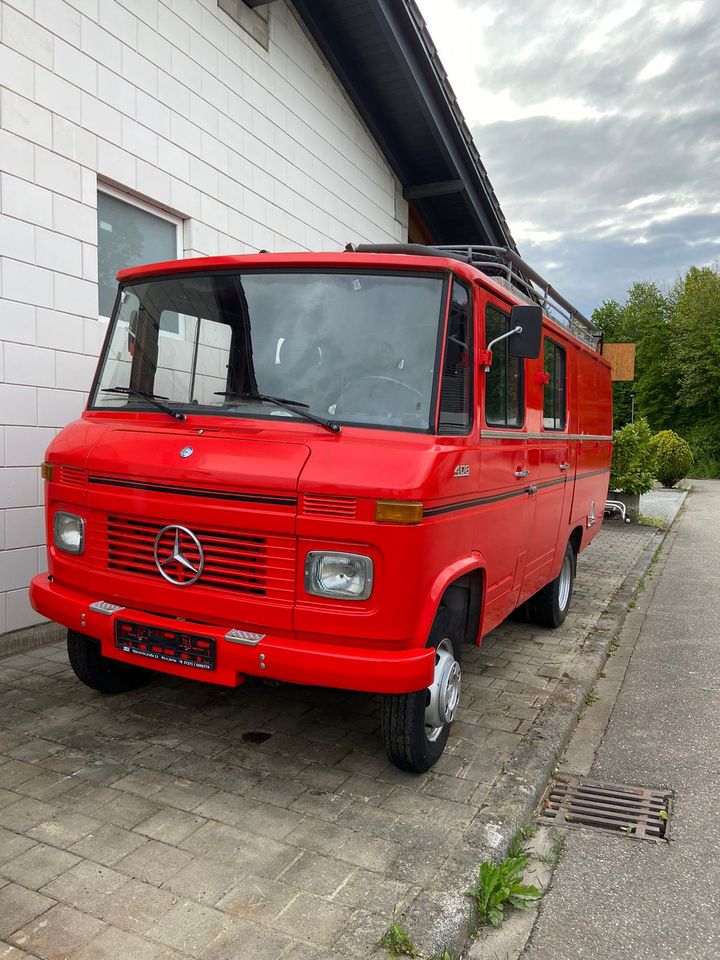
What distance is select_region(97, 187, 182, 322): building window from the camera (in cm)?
616

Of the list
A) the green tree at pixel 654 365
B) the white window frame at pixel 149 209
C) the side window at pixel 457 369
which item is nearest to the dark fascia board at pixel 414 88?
the white window frame at pixel 149 209

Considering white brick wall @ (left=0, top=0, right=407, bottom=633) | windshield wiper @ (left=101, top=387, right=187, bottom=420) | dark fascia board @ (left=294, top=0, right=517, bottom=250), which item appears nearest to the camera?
windshield wiper @ (left=101, top=387, right=187, bottom=420)

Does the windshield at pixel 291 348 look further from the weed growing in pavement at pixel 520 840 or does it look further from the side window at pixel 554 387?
the side window at pixel 554 387

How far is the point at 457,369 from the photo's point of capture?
12.2 feet

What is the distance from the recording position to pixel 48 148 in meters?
5.50

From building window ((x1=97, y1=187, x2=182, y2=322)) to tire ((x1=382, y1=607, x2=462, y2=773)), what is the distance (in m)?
3.94

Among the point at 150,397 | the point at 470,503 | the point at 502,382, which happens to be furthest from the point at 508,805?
the point at 150,397

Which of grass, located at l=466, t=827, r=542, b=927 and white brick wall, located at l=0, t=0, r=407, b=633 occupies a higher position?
white brick wall, located at l=0, t=0, r=407, b=633

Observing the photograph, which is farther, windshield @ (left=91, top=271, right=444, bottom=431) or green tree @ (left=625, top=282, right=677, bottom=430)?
green tree @ (left=625, top=282, right=677, bottom=430)

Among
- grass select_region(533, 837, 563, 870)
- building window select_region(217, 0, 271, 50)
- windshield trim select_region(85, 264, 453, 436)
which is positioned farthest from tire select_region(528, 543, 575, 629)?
building window select_region(217, 0, 271, 50)

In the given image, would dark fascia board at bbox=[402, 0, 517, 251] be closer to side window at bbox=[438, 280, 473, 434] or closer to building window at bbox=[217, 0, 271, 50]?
building window at bbox=[217, 0, 271, 50]

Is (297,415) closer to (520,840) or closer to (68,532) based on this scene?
(68,532)

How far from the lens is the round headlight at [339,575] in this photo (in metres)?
3.23

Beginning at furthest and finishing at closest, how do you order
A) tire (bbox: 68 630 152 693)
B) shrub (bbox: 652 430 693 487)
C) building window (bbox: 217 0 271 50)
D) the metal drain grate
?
shrub (bbox: 652 430 693 487) < building window (bbox: 217 0 271 50) < tire (bbox: 68 630 152 693) < the metal drain grate
